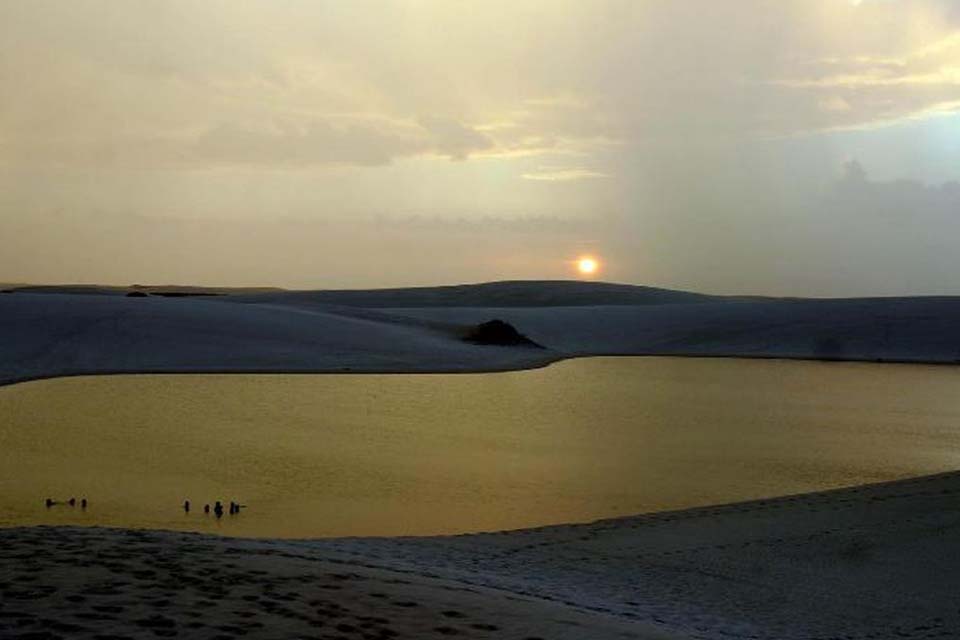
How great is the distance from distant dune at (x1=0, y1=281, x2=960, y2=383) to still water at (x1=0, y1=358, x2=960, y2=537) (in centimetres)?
293

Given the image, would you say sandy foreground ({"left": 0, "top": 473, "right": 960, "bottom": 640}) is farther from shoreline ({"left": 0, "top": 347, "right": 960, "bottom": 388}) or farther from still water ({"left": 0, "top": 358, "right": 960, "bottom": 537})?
shoreline ({"left": 0, "top": 347, "right": 960, "bottom": 388})

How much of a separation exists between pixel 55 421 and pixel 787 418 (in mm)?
12503

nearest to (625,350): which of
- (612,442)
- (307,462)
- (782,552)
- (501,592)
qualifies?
(612,442)

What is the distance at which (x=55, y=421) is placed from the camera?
640 inches

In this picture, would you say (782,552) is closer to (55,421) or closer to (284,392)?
(55,421)

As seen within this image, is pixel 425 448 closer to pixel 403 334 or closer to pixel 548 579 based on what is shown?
pixel 548 579

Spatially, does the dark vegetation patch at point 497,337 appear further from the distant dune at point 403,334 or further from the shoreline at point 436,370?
the shoreline at point 436,370

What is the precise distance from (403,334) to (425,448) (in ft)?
66.0

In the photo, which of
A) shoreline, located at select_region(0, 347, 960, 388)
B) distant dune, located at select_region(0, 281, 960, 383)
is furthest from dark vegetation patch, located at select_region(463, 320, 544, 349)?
shoreline, located at select_region(0, 347, 960, 388)

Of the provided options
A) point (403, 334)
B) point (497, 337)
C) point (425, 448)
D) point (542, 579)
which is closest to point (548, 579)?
point (542, 579)

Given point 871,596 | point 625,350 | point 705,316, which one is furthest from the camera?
point 705,316

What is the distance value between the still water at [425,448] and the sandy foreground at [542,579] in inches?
56.3

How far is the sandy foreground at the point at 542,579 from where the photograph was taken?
5.02m

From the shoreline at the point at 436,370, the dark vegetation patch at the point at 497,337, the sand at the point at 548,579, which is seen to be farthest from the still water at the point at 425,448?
the dark vegetation patch at the point at 497,337
